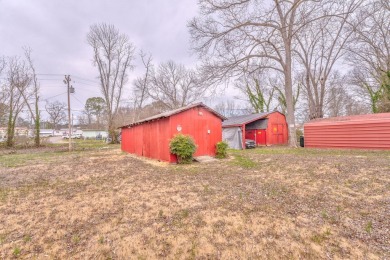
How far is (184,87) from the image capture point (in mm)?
30844

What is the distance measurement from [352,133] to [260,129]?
7.28 m

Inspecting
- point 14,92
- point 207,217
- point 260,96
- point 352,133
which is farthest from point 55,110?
point 352,133

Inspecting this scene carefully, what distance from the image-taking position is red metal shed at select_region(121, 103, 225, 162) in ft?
33.9

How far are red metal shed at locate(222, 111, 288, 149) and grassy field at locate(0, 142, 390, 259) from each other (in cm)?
1051

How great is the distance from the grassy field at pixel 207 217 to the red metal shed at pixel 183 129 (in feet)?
13.2

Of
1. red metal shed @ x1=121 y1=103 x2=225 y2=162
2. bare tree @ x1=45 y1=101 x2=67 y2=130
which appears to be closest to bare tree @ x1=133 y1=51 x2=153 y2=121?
red metal shed @ x1=121 y1=103 x2=225 y2=162

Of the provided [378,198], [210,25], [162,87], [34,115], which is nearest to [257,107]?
[162,87]

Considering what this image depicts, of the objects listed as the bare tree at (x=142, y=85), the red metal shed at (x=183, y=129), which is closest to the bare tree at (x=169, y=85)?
the bare tree at (x=142, y=85)

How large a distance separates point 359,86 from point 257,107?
12190 mm

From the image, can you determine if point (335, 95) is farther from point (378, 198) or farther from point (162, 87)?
point (378, 198)

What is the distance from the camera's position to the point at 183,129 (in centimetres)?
1064

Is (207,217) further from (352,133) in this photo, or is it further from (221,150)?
(352,133)

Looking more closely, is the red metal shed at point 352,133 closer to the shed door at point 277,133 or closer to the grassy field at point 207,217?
the shed door at point 277,133

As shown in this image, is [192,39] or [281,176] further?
[192,39]
